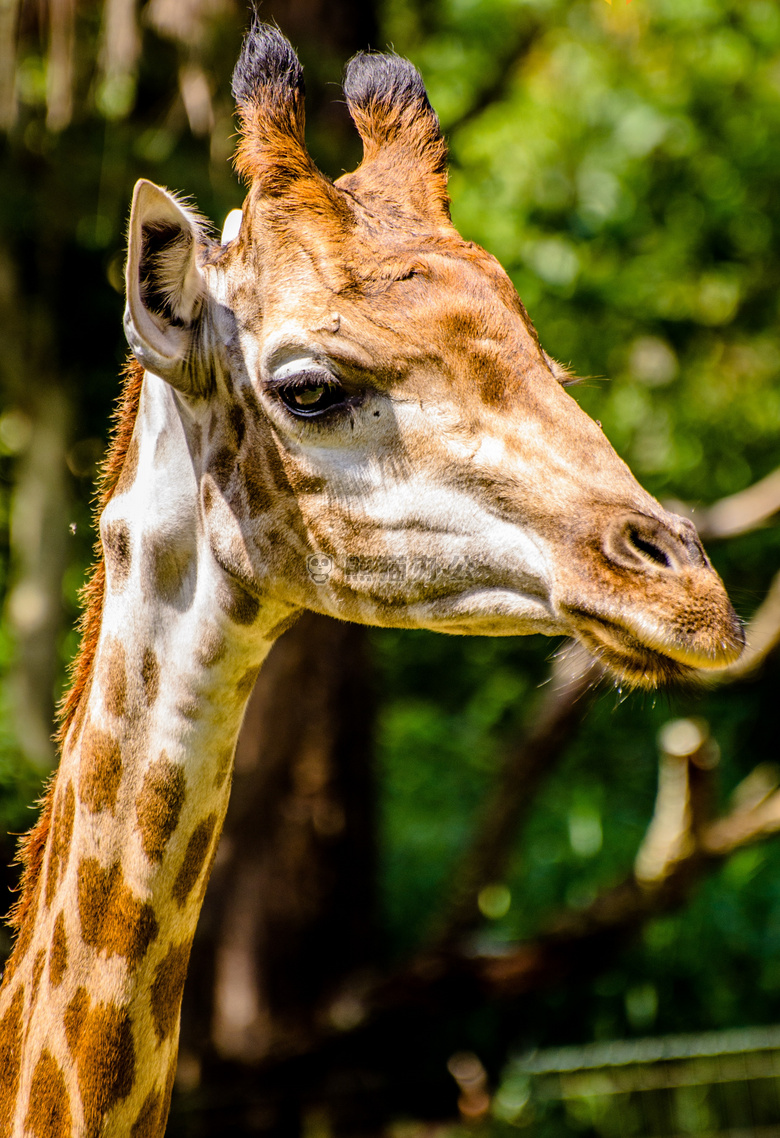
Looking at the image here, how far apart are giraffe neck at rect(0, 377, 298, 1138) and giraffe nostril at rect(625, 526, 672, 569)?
33.9 inches

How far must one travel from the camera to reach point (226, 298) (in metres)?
2.52

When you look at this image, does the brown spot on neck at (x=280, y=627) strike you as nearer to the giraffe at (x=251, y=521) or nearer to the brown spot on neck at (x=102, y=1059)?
the giraffe at (x=251, y=521)

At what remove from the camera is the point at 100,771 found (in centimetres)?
246

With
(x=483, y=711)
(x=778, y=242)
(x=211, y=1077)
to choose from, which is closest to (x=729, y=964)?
(x=211, y=1077)

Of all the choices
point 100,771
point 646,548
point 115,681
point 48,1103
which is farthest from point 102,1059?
point 646,548

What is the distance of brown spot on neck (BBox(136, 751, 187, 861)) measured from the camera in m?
2.39

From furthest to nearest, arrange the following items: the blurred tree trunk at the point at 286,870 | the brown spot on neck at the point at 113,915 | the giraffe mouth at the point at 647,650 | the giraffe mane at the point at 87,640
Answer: the blurred tree trunk at the point at 286,870 < the giraffe mane at the point at 87,640 < the brown spot on neck at the point at 113,915 < the giraffe mouth at the point at 647,650

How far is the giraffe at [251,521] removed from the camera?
224 cm

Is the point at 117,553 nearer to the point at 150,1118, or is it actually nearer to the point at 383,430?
the point at 383,430

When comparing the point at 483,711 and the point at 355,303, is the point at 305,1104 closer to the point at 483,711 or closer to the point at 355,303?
the point at 355,303

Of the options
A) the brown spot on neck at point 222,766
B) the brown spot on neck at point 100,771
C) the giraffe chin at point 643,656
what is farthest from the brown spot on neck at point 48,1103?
the giraffe chin at point 643,656

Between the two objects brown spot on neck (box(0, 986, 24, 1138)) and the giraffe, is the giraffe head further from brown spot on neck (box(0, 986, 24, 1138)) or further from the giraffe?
brown spot on neck (box(0, 986, 24, 1138))

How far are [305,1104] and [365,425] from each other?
5.24 meters

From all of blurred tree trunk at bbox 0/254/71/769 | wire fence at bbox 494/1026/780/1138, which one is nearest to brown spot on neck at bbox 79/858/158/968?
wire fence at bbox 494/1026/780/1138
